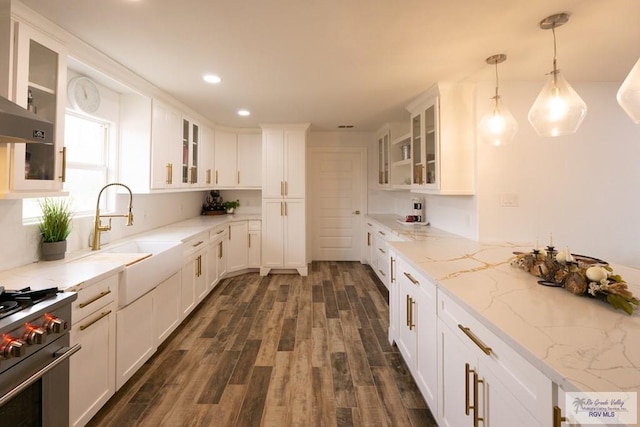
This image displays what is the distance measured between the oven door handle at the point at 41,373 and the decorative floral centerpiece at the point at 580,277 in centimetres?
235

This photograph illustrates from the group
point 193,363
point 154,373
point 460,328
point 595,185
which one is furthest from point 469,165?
point 154,373

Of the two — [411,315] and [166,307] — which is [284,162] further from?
[411,315]

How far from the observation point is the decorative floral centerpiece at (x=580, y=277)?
1208mm

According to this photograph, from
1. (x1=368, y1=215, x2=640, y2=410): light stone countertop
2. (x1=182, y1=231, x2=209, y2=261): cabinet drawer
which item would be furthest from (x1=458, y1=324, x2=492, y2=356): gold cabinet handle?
(x1=182, y1=231, x2=209, y2=261): cabinet drawer

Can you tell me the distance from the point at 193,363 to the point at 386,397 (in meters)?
1.54

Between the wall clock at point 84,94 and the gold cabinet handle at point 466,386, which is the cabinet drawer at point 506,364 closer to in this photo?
the gold cabinet handle at point 466,386

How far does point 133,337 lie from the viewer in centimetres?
216

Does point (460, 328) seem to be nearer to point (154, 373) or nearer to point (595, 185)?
point (154, 373)

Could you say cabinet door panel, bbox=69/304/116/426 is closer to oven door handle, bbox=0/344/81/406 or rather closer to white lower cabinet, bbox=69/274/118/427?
white lower cabinet, bbox=69/274/118/427

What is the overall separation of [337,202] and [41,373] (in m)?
4.72

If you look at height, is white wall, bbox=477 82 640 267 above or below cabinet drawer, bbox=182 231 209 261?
above

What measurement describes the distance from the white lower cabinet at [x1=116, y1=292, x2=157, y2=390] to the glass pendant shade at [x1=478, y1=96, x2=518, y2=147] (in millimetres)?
2823

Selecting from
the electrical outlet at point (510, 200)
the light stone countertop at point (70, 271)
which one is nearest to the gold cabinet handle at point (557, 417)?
the light stone countertop at point (70, 271)

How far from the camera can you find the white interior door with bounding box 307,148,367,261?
5605mm
